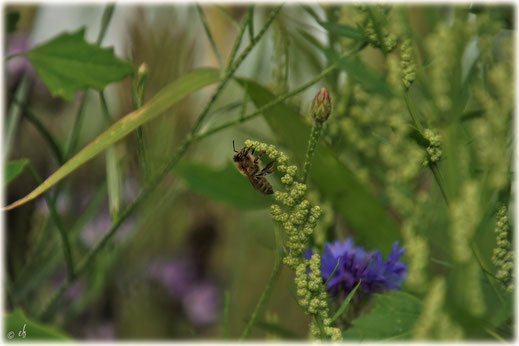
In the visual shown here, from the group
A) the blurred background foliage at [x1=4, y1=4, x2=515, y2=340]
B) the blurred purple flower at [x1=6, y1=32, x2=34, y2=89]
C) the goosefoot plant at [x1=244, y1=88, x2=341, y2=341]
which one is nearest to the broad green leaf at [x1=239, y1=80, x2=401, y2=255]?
the blurred background foliage at [x1=4, y1=4, x2=515, y2=340]

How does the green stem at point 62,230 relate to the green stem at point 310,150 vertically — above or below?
below

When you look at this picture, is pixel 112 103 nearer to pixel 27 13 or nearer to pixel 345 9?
pixel 27 13

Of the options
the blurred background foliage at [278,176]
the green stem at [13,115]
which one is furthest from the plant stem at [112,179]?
the green stem at [13,115]

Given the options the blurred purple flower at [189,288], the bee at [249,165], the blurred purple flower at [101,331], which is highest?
the bee at [249,165]

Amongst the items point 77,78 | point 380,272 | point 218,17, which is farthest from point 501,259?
point 218,17

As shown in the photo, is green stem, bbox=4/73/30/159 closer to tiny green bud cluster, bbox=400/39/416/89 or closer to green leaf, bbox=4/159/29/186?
green leaf, bbox=4/159/29/186

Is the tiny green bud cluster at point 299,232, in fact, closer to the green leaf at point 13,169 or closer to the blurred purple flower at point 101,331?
the green leaf at point 13,169
